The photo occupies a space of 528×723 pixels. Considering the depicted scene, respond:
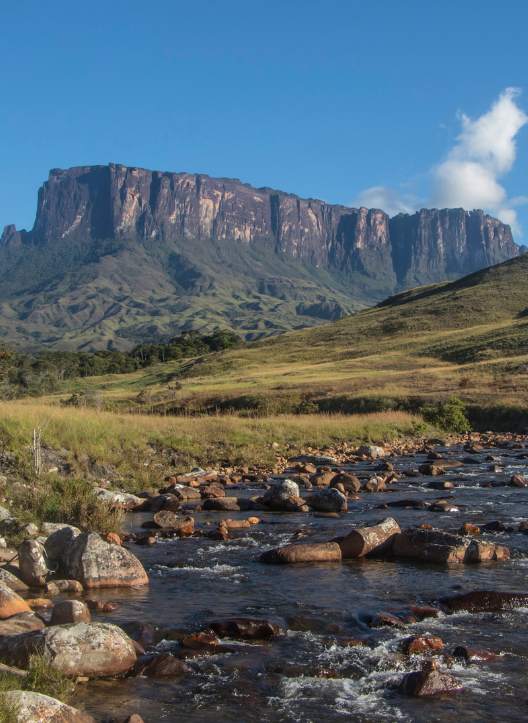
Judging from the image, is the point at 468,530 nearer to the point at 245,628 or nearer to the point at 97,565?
the point at 245,628

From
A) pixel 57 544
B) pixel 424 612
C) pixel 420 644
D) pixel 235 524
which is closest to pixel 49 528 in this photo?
pixel 57 544

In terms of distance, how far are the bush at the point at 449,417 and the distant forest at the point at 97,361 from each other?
45.2m

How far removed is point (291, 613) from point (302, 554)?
2.68 m

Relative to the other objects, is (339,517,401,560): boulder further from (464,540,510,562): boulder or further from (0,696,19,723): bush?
(0,696,19,723): bush

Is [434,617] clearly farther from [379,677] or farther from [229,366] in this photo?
[229,366]

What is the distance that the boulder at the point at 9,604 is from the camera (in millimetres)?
→ 7473

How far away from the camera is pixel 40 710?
4836 millimetres

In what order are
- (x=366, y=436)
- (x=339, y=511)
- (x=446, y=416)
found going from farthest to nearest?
1. (x=446, y=416)
2. (x=366, y=436)
3. (x=339, y=511)

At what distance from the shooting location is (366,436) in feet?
111


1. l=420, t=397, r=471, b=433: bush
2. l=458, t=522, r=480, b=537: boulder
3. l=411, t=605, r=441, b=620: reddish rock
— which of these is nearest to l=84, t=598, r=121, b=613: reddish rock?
l=411, t=605, r=441, b=620: reddish rock

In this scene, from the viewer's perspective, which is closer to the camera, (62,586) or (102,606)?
(102,606)

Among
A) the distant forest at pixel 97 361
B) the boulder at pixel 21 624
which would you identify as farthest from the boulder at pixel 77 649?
the distant forest at pixel 97 361

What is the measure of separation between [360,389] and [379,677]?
4661 cm

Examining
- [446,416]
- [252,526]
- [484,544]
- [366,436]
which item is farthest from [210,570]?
[446,416]
